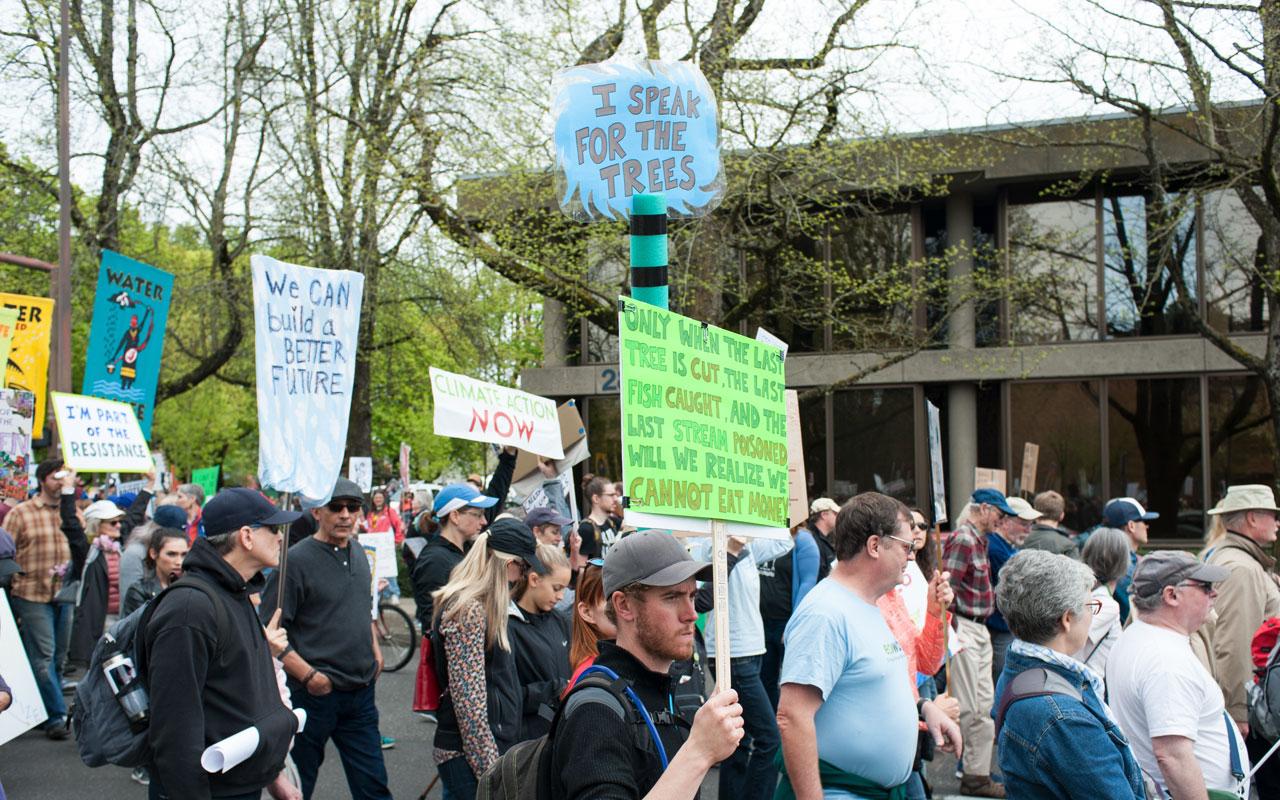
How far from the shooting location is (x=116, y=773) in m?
8.33

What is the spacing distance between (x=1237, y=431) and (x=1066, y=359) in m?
3.17

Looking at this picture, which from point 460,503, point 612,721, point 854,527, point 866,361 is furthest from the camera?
point 866,361

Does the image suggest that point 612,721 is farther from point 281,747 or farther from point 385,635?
point 385,635

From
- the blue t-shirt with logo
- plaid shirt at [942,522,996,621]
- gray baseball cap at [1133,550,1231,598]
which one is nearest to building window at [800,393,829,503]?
plaid shirt at [942,522,996,621]

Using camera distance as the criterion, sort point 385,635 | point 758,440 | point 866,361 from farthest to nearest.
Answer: point 866,361 < point 385,635 < point 758,440

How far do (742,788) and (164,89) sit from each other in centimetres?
1758

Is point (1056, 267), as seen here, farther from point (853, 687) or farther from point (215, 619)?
point (215, 619)

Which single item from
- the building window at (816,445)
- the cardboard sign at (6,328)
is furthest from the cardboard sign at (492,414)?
the building window at (816,445)

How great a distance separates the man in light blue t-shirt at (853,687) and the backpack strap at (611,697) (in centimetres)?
112

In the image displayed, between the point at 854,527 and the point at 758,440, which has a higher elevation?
the point at 758,440

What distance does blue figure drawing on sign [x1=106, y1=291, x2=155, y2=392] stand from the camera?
41.4 ft

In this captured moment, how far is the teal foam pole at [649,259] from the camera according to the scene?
168 inches

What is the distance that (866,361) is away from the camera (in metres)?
22.6

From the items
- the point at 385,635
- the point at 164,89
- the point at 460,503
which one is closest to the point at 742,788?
the point at 460,503
